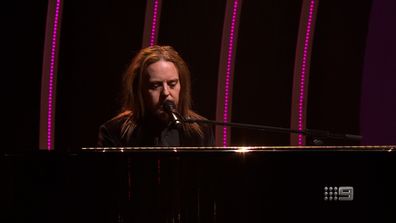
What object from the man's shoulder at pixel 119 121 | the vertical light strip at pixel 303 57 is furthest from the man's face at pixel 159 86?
the vertical light strip at pixel 303 57

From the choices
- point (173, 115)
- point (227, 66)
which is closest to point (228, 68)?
point (227, 66)

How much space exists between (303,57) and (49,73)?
1.70m

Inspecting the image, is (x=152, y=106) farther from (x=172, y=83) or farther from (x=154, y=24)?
(x=154, y=24)

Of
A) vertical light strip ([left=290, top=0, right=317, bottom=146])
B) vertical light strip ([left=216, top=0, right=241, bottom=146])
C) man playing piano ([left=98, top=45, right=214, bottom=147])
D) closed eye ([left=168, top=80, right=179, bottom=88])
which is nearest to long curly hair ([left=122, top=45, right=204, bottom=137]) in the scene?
man playing piano ([left=98, top=45, right=214, bottom=147])

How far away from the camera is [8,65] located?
3502 mm

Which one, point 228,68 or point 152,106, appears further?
point 228,68

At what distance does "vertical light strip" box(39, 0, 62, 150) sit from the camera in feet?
11.7

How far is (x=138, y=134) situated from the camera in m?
2.96

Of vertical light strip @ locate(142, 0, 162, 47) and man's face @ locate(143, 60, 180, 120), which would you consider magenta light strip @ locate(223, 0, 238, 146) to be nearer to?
vertical light strip @ locate(142, 0, 162, 47)

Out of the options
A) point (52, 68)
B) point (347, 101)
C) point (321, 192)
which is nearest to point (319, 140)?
point (321, 192)

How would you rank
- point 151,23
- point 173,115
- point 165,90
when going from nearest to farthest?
1. point 173,115
2. point 165,90
3. point 151,23

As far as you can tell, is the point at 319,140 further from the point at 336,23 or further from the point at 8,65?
the point at 8,65

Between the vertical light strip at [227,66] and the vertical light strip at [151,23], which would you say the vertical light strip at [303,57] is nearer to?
the vertical light strip at [227,66]

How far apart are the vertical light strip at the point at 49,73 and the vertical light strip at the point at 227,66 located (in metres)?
1.09
